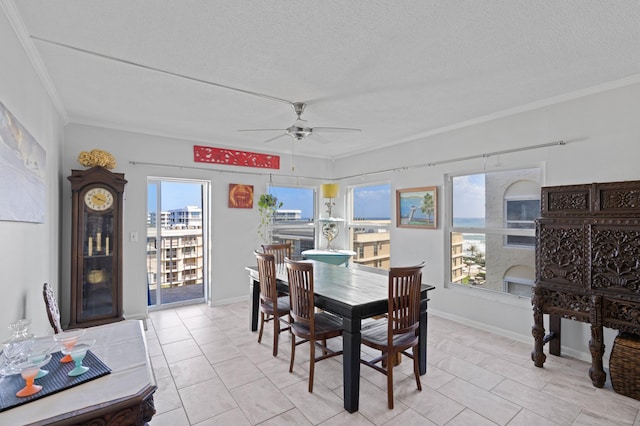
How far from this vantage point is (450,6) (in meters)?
1.73

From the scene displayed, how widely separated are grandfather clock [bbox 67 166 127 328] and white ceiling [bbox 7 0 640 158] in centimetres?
83

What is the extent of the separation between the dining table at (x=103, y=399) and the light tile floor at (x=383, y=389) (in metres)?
1.03

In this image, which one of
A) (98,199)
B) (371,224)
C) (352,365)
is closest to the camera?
(352,365)

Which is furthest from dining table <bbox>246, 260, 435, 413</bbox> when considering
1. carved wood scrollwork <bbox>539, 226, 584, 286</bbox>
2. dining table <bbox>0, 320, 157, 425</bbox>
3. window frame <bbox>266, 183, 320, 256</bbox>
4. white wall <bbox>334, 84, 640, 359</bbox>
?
window frame <bbox>266, 183, 320, 256</bbox>

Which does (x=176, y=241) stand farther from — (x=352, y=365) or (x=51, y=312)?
(x=352, y=365)

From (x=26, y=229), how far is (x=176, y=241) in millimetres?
2767

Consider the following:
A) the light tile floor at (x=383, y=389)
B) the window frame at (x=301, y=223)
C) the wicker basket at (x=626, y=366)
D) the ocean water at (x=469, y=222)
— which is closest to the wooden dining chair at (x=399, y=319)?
the light tile floor at (x=383, y=389)

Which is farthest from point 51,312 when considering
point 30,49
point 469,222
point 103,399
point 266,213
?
point 469,222

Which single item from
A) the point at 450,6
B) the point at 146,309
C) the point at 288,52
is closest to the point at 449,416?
the point at 450,6

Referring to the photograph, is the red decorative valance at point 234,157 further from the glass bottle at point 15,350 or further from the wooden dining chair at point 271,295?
the glass bottle at point 15,350

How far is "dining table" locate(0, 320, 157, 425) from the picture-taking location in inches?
41.4

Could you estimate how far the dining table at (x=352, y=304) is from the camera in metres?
2.23

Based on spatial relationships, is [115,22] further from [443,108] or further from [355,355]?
[443,108]

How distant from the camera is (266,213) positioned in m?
5.31
